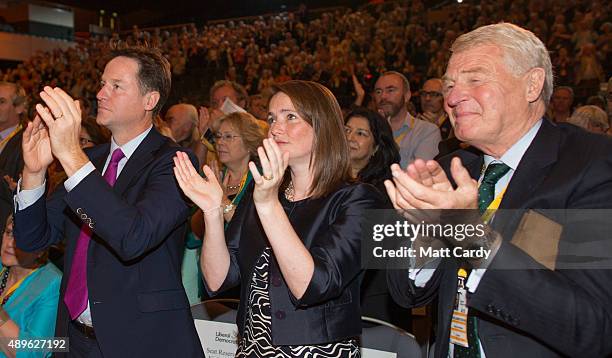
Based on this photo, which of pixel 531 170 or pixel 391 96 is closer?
pixel 531 170

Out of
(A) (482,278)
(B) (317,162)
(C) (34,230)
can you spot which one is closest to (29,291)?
(C) (34,230)

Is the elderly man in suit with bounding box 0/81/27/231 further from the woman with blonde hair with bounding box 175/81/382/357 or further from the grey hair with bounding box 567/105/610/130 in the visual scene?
the grey hair with bounding box 567/105/610/130

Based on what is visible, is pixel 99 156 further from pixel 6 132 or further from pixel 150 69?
pixel 6 132

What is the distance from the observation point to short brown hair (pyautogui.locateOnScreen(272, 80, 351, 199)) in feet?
6.39

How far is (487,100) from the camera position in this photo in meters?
1.50

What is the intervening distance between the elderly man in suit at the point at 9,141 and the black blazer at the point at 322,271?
1.96 metres

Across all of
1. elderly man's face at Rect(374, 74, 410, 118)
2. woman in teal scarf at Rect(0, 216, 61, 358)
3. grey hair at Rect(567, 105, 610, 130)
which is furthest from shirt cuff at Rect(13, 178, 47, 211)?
grey hair at Rect(567, 105, 610, 130)

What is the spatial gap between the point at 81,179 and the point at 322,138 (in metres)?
0.72

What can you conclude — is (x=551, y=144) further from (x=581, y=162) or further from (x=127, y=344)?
(x=127, y=344)

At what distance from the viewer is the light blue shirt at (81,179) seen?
1.82 meters

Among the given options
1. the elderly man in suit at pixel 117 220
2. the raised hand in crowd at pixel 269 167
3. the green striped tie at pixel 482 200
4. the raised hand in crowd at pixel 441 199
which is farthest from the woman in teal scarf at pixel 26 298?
the raised hand in crowd at pixel 441 199

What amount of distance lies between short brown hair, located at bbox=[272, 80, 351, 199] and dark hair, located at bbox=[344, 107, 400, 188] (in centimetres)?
151

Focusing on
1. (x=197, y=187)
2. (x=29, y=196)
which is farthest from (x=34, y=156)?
(x=197, y=187)

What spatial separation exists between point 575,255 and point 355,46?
11477mm
